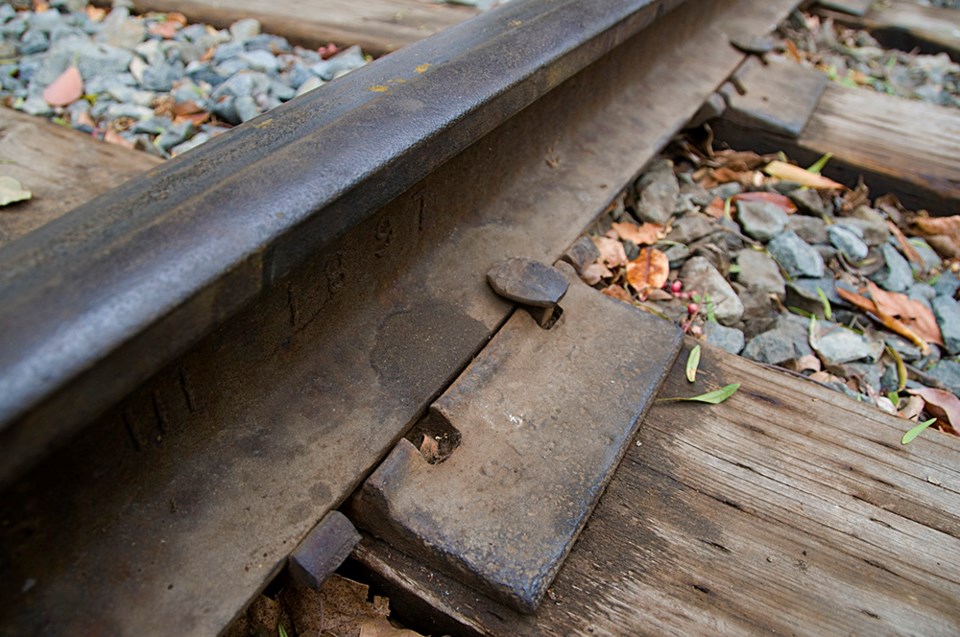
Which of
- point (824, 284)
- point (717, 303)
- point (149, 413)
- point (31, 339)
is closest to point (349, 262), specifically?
point (149, 413)

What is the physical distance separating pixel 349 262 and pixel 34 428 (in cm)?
70

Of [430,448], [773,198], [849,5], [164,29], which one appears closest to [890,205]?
[773,198]

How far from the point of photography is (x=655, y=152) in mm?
2299

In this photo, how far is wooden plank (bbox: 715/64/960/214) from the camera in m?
2.64

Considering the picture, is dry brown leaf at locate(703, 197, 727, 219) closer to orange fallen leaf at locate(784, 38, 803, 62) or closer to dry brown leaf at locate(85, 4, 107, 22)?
orange fallen leaf at locate(784, 38, 803, 62)

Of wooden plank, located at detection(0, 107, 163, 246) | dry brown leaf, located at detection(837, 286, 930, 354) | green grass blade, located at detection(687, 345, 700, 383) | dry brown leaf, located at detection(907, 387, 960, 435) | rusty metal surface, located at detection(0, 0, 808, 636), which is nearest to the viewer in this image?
rusty metal surface, located at detection(0, 0, 808, 636)

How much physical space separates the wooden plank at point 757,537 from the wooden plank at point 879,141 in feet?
4.72

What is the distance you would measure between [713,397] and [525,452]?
19.9 inches

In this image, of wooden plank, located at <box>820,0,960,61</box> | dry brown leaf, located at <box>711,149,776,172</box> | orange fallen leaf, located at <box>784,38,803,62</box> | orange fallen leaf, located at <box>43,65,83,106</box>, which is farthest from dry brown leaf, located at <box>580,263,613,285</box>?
wooden plank, located at <box>820,0,960,61</box>

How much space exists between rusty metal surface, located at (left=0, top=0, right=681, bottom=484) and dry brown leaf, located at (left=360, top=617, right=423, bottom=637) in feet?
1.98

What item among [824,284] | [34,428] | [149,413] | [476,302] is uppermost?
[34,428]

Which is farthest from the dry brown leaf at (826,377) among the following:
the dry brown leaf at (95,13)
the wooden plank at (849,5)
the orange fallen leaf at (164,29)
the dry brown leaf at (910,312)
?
the wooden plank at (849,5)

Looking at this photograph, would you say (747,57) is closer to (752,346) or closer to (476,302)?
(752,346)

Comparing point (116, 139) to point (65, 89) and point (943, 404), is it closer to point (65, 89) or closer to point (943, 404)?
point (65, 89)
